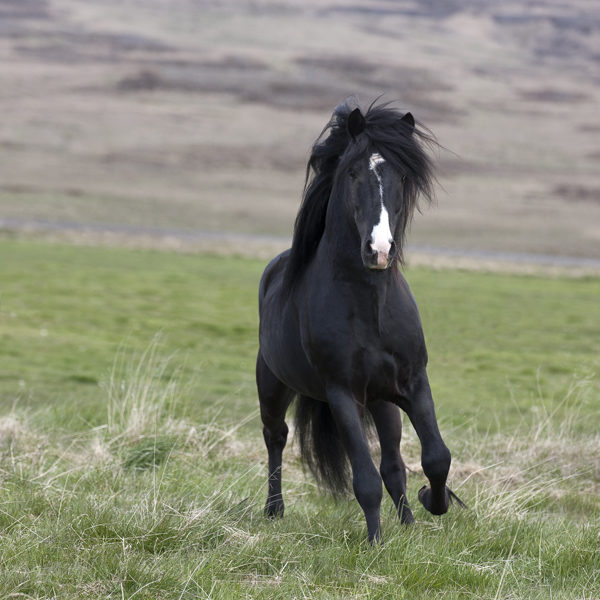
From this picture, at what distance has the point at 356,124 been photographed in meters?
5.03

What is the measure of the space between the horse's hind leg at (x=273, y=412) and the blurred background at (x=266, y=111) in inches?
938

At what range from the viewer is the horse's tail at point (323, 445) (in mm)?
6059

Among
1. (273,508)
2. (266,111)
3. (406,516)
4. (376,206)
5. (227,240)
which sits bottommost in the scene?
(227,240)

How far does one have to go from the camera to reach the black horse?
16.1ft

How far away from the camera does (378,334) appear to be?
16.5 ft

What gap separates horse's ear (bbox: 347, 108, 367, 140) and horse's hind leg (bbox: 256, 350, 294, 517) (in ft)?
6.43

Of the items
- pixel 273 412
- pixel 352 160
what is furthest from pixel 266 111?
pixel 352 160

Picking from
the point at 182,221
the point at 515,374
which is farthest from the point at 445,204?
the point at 515,374

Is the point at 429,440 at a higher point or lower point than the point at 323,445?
higher

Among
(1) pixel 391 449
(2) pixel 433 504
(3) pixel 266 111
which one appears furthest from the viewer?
(3) pixel 266 111

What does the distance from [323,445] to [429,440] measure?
1200 millimetres

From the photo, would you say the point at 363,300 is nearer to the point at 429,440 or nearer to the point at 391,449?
the point at 429,440

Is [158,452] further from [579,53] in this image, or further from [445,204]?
[579,53]

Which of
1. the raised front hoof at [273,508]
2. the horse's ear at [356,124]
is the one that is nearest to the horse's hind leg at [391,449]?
the raised front hoof at [273,508]
